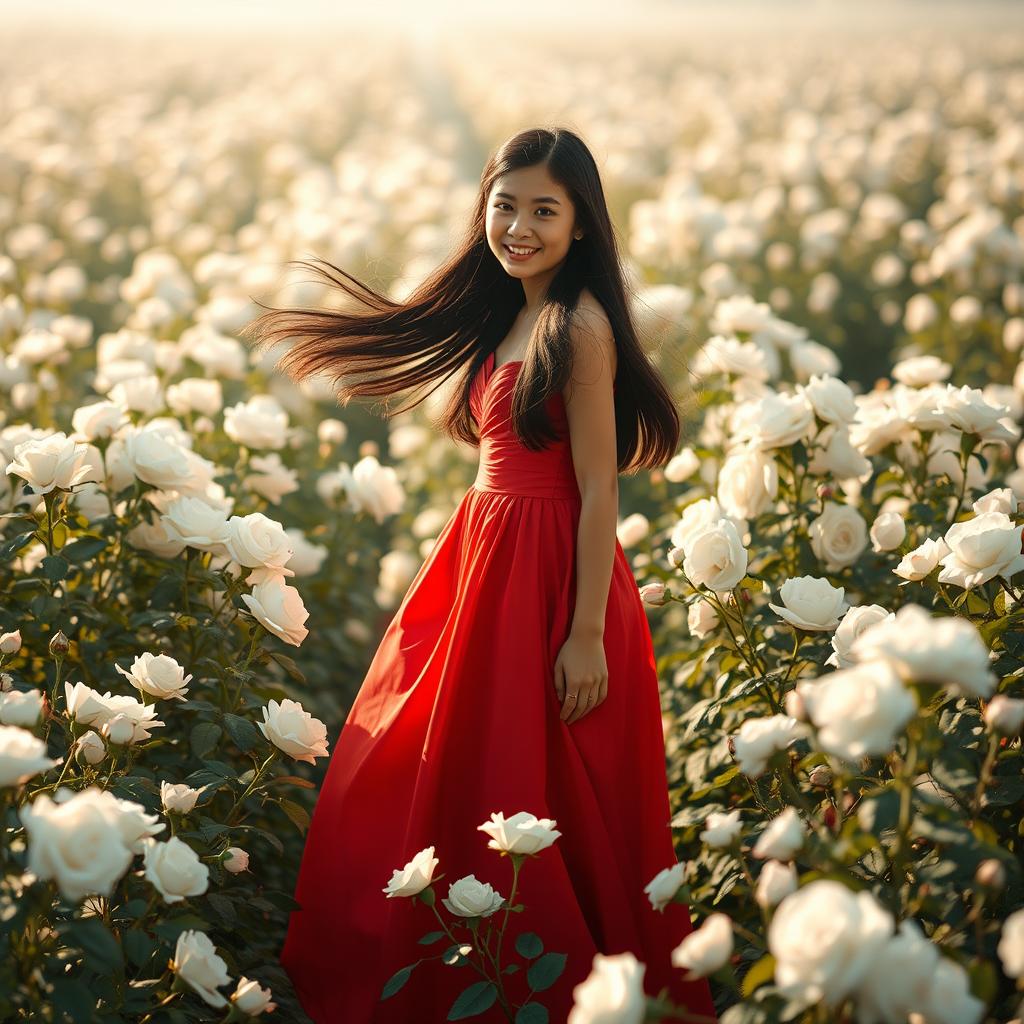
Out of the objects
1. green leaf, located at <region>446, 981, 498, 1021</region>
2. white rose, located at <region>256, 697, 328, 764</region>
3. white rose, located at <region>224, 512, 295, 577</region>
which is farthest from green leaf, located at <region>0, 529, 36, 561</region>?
green leaf, located at <region>446, 981, 498, 1021</region>

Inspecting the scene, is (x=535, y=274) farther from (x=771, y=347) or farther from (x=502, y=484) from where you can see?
(x=771, y=347)

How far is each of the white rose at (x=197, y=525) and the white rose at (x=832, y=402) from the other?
1248mm

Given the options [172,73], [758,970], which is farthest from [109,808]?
[172,73]

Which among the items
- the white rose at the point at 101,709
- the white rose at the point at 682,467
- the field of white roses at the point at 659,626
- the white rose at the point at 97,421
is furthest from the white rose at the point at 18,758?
the white rose at the point at 682,467

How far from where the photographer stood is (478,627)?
7.31 feet

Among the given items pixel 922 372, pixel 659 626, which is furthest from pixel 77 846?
pixel 659 626

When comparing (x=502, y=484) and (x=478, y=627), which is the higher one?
(x=502, y=484)

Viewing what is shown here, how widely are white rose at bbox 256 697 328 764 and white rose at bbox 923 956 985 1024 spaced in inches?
43.2

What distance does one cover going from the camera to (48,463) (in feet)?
6.84

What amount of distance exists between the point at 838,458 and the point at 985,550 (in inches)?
31.1

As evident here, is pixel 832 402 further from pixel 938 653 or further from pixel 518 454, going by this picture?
pixel 938 653

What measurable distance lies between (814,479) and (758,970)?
158 cm

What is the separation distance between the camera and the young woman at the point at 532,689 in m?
2.12

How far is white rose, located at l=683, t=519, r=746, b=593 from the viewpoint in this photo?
2051 millimetres
